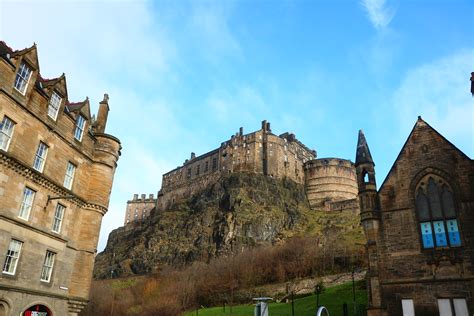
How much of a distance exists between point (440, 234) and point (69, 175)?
62.8 ft

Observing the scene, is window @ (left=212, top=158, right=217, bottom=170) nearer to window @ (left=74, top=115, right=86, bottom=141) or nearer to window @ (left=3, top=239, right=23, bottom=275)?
window @ (left=74, top=115, right=86, bottom=141)

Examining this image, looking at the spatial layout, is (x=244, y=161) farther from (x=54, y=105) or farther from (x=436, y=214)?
(x=54, y=105)

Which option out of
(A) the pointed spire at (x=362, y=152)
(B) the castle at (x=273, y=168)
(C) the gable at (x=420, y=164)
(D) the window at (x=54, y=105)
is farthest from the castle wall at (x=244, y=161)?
(D) the window at (x=54, y=105)

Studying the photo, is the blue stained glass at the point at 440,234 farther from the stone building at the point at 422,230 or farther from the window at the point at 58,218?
the window at the point at 58,218

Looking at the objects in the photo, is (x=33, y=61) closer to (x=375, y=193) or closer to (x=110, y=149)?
(x=110, y=149)

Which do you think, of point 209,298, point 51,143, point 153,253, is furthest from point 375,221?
point 153,253

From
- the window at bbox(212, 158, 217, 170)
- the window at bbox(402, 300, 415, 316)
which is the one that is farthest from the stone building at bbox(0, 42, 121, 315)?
the window at bbox(212, 158, 217, 170)

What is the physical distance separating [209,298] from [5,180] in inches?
1558

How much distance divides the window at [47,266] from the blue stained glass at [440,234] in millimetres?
18746

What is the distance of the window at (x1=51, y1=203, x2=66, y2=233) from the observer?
19.5 m

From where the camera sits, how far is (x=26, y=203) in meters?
17.8

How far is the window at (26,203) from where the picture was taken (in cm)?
1750

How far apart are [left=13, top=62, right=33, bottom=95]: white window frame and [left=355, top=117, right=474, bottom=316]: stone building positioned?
1796 centimetres

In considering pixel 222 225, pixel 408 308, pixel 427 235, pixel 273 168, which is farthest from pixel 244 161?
pixel 408 308
